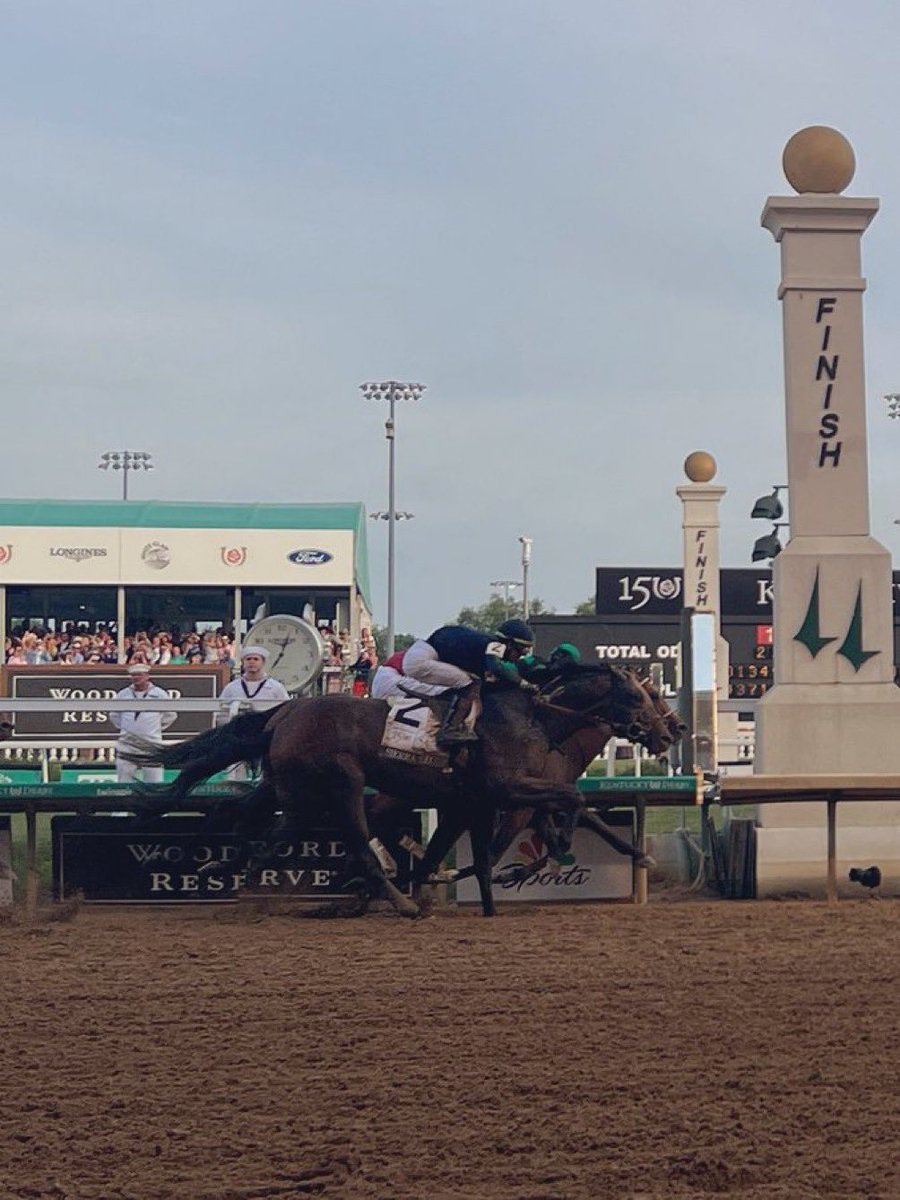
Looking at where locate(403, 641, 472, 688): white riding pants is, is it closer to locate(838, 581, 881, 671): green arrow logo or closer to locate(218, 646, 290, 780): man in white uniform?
locate(218, 646, 290, 780): man in white uniform

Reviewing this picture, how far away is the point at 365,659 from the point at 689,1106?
41.4 feet

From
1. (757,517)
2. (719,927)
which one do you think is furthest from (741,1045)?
(757,517)

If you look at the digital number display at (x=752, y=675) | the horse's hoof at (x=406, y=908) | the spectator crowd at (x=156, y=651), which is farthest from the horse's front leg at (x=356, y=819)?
the digital number display at (x=752, y=675)

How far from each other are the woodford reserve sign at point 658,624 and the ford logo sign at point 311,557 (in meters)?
9.65

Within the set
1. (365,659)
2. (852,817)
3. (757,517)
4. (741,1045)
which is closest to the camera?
(741,1045)

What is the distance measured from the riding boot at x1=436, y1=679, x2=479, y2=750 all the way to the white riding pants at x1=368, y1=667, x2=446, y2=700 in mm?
143

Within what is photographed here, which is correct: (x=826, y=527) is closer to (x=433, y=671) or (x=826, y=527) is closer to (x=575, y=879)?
(x=575, y=879)

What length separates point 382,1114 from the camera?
5.27m

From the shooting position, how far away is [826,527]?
11664 mm

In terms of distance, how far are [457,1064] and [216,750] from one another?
4925 millimetres

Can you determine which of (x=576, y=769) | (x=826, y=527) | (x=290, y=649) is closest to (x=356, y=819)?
(x=576, y=769)

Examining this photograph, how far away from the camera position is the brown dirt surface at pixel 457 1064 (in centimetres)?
463

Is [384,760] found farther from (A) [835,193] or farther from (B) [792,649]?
(A) [835,193]

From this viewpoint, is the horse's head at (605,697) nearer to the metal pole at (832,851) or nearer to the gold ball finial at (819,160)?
the metal pole at (832,851)
